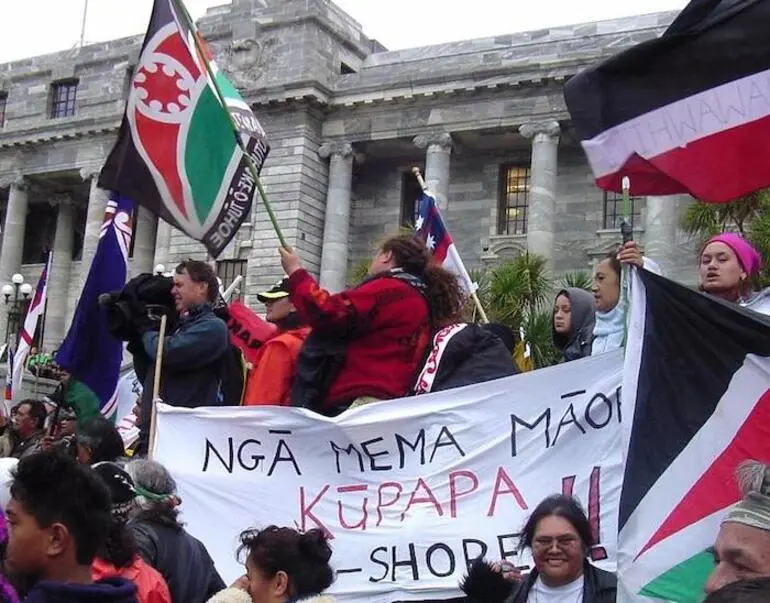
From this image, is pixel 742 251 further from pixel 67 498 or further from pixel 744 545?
pixel 67 498

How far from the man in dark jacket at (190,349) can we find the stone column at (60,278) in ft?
102

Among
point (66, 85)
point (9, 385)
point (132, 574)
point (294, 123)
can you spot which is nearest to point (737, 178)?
point (132, 574)

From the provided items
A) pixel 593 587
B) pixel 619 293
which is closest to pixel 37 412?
pixel 619 293

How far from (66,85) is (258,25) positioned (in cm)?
991

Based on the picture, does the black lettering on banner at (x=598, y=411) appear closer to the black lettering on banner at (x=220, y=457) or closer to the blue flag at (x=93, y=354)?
the black lettering on banner at (x=220, y=457)

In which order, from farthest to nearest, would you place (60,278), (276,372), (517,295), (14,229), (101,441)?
(60,278), (14,229), (517,295), (101,441), (276,372)

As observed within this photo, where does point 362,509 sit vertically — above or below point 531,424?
below

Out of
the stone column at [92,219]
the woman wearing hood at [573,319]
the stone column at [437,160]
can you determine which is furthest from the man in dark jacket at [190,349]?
the stone column at [92,219]

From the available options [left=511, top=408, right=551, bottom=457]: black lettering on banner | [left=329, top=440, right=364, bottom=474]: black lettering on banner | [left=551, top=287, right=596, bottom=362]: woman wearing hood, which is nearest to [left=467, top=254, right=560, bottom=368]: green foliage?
[left=551, top=287, right=596, bottom=362]: woman wearing hood

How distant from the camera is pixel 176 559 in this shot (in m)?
4.26

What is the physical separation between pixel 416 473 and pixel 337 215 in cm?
2710

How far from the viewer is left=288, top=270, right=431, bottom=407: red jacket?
16.9 ft

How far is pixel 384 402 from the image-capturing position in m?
4.89

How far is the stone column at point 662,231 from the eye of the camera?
2695 centimetres
